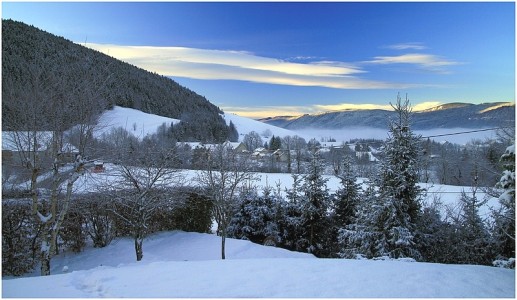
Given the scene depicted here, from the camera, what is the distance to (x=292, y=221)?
16.8 m

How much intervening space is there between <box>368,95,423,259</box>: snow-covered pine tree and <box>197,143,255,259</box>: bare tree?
5.27 m

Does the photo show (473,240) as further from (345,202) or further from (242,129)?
(242,129)

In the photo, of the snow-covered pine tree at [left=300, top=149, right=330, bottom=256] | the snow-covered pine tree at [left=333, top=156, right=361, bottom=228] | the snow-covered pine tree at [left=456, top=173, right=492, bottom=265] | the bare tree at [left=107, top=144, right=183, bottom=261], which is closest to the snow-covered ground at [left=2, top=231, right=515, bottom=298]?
the bare tree at [left=107, top=144, right=183, bottom=261]

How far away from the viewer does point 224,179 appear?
540 inches

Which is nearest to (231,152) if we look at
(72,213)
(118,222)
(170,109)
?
(118,222)

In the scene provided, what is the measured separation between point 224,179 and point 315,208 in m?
5.18

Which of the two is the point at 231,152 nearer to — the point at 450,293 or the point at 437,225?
the point at 437,225

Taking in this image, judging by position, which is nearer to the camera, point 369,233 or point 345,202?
point 369,233

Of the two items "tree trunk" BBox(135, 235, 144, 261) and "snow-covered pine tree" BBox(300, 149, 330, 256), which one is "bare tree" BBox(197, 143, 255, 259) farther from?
"snow-covered pine tree" BBox(300, 149, 330, 256)

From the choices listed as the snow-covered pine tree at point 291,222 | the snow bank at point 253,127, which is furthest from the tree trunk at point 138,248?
the snow bank at point 253,127

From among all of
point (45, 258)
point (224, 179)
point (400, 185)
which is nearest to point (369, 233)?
point (400, 185)

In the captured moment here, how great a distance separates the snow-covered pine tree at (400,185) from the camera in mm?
12328

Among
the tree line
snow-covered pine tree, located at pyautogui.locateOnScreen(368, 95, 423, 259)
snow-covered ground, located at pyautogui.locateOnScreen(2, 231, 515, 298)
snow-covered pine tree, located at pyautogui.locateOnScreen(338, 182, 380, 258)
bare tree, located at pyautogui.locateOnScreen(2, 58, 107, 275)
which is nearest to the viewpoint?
snow-covered ground, located at pyautogui.locateOnScreen(2, 231, 515, 298)

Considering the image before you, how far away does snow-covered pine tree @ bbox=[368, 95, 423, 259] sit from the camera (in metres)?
12.3
